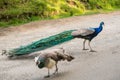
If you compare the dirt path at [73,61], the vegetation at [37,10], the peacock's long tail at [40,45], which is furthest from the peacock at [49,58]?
the vegetation at [37,10]

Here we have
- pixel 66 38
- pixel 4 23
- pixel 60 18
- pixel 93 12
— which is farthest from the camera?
pixel 93 12

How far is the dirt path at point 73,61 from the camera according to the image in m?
9.47

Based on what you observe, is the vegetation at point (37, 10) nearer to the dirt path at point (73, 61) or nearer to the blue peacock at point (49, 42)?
the dirt path at point (73, 61)

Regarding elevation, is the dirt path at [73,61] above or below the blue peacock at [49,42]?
below

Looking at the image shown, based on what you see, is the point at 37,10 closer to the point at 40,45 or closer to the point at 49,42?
the point at 49,42

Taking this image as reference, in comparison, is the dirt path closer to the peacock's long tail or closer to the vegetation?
the peacock's long tail

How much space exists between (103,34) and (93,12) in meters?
6.30

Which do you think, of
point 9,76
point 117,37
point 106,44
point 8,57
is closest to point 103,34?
point 117,37

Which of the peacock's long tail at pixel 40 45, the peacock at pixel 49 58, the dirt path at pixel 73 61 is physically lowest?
the dirt path at pixel 73 61

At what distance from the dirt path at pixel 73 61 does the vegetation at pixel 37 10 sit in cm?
101

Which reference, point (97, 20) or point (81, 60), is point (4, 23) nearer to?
point (97, 20)

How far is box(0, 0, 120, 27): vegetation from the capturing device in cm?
1773

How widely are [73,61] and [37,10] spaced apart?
26.8 feet

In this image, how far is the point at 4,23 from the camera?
17.2 m
